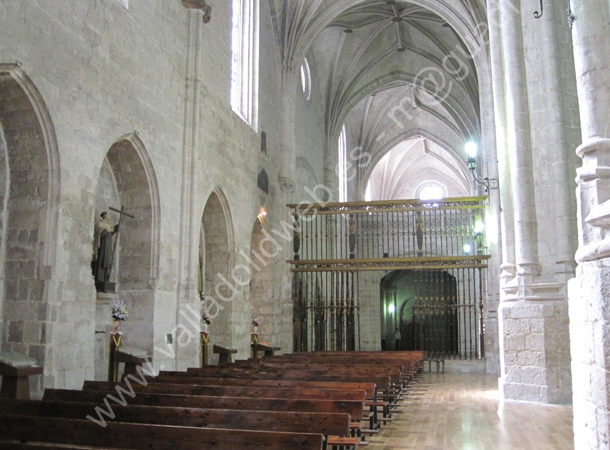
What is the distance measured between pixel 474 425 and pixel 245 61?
412 inches

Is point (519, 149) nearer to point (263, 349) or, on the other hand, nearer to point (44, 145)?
point (44, 145)

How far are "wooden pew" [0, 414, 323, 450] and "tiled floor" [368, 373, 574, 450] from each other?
2607mm

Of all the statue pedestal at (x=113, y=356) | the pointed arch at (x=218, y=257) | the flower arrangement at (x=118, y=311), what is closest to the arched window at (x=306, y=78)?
the pointed arch at (x=218, y=257)

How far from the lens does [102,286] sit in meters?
9.20

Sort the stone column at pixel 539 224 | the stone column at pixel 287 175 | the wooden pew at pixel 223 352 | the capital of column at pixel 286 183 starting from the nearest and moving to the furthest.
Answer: the stone column at pixel 539 224 < the wooden pew at pixel 223 352 < the stone column at pixel 287 175 < the capital of column at pixel 286 183

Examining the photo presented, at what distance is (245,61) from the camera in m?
14.9

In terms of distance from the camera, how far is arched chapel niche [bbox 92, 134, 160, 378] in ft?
32.3

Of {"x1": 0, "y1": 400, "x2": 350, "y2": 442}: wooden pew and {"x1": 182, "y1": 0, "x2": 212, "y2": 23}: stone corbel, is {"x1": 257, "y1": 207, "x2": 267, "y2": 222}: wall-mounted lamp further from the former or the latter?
{"x1": 0, "y1": 400, "x2": 350, "y2": 442}: wooden pew

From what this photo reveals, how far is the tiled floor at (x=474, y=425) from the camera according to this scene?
249 inches

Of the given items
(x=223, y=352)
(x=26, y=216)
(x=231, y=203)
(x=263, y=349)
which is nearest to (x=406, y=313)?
(x=263, y=349)

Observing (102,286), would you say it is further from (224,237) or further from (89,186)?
(224,237)

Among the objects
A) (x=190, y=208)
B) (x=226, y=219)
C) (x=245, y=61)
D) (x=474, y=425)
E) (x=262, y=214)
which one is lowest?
(x=474, y=425)

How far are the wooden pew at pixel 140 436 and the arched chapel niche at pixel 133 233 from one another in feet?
16.9

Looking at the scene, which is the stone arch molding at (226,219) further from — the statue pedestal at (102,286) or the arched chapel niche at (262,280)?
the statue pedestal at (102,286)
